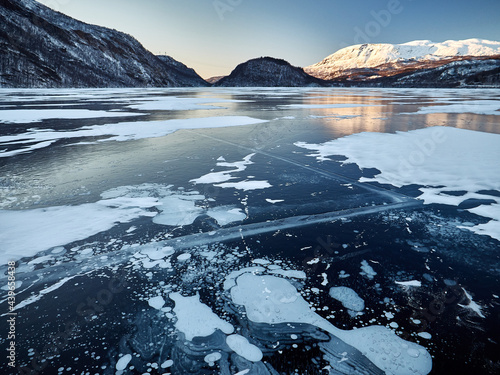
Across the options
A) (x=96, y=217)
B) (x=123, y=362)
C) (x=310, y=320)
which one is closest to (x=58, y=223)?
(x=96, y=217)

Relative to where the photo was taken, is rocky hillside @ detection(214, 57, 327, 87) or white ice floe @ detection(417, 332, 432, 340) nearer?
white ice floe @ detection(417, 332, 432, 340)

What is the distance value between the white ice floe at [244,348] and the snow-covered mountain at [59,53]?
323 feet

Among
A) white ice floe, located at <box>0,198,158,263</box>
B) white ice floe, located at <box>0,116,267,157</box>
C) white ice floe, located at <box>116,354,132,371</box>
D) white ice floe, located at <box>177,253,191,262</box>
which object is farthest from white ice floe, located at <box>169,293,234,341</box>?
white ice floe, located at <box>0,116,267,157</box>

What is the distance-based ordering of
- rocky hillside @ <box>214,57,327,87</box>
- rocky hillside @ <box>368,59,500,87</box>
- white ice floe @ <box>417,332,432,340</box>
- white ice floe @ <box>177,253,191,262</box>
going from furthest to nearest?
A: rocky hillside @ <box>214,57,327,87</box>
rocky hillside @ <box>368,59,500,87</box>
white ice floe @ <box>177,253,191,262</box>
white ice floe @ <box>417,332,432,340</box>

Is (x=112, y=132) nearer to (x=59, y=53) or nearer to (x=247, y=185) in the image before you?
(x=247, y=185)

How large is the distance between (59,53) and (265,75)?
111 meters

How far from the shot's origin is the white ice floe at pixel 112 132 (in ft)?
22.4

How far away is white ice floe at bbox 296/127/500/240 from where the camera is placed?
379 cm

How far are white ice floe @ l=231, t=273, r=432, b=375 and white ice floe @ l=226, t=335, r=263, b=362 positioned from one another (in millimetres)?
169

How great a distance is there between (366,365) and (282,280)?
0.78 m

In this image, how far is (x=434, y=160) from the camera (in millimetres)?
5473

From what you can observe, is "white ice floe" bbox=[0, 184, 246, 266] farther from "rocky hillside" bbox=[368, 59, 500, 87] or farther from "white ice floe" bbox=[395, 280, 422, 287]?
"rocky hillside" bbox=[368, 59, 500, 87]

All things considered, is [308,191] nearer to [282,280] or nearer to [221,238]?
[221,238]

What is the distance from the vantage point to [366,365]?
1.52 metres
